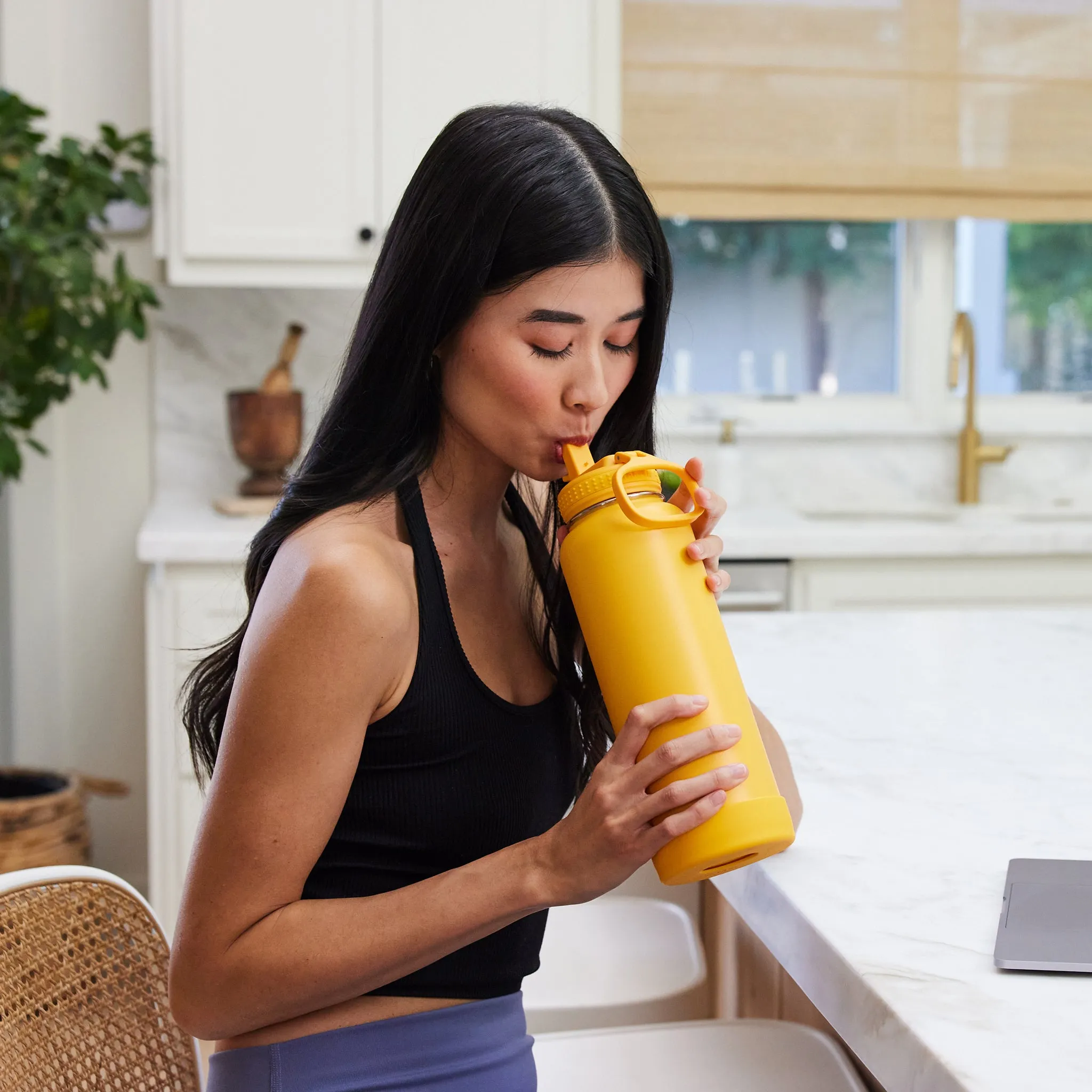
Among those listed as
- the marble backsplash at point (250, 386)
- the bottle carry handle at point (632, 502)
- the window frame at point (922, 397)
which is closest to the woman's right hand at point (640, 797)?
the bottle carry handle at point (632, 502)

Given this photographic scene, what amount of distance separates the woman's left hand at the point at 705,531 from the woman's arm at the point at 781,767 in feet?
0.47

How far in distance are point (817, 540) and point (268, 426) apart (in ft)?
3.96

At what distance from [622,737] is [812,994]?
0.62 ft

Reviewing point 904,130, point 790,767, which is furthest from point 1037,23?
point 790,767

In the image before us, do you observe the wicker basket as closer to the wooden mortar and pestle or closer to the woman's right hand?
the wooden mortar and pestle

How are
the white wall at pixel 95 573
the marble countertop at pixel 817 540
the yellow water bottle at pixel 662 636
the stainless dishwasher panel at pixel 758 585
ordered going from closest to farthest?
1. the yellow water bottle at pixel 662 636
2. the marble countertop at pixel 817 540
3. the stainless dishwasher panel at pixel 758 585
4. the white wall at pixel 95 573

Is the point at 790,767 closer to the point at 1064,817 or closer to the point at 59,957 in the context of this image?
the point at 1064,817

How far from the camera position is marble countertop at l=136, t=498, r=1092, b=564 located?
2.51 m

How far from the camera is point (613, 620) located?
2.48ft

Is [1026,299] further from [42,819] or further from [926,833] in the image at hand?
[926,833]

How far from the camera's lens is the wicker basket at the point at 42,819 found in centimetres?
253

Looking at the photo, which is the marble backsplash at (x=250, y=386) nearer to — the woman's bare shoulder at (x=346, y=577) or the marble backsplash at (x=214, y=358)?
the marble backsplash at (x=214, y=358)

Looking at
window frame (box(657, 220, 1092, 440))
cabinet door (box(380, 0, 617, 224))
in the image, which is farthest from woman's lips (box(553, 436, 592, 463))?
window frame (box(657, 220, 1092, 440))

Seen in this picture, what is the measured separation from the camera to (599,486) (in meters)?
0.77
